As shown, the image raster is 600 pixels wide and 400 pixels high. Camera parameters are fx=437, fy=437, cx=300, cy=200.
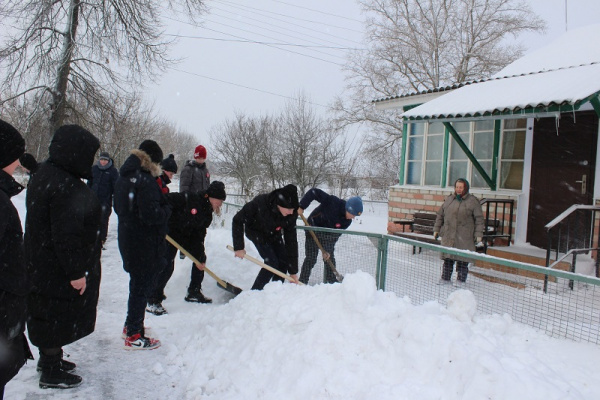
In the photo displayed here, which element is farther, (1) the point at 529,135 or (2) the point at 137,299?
(1) the point at 529,135

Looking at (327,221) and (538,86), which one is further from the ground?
(538,86)

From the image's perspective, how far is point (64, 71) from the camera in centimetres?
1188

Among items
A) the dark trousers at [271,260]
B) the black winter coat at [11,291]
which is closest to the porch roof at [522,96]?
the dark trousers at [271,260]

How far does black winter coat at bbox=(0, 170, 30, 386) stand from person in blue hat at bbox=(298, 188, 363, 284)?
133 inches

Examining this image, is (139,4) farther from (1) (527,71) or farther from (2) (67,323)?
(2) (67,323)

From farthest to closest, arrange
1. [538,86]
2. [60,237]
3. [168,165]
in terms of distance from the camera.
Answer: [538,86] → [168,165] → [60,237]

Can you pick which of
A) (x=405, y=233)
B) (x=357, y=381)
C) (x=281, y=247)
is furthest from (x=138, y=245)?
(x=405, y=233)

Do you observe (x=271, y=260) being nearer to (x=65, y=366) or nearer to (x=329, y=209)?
(x=329, y=209)

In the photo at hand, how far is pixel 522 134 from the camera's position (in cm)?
830

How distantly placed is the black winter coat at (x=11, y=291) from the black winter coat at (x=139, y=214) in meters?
1.48

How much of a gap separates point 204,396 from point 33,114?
1180cm

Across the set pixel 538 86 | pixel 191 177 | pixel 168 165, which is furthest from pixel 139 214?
pixel 538 86

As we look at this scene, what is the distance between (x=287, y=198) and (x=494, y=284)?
2.10 m

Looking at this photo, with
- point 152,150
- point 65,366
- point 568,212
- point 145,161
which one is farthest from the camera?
point 568,212
